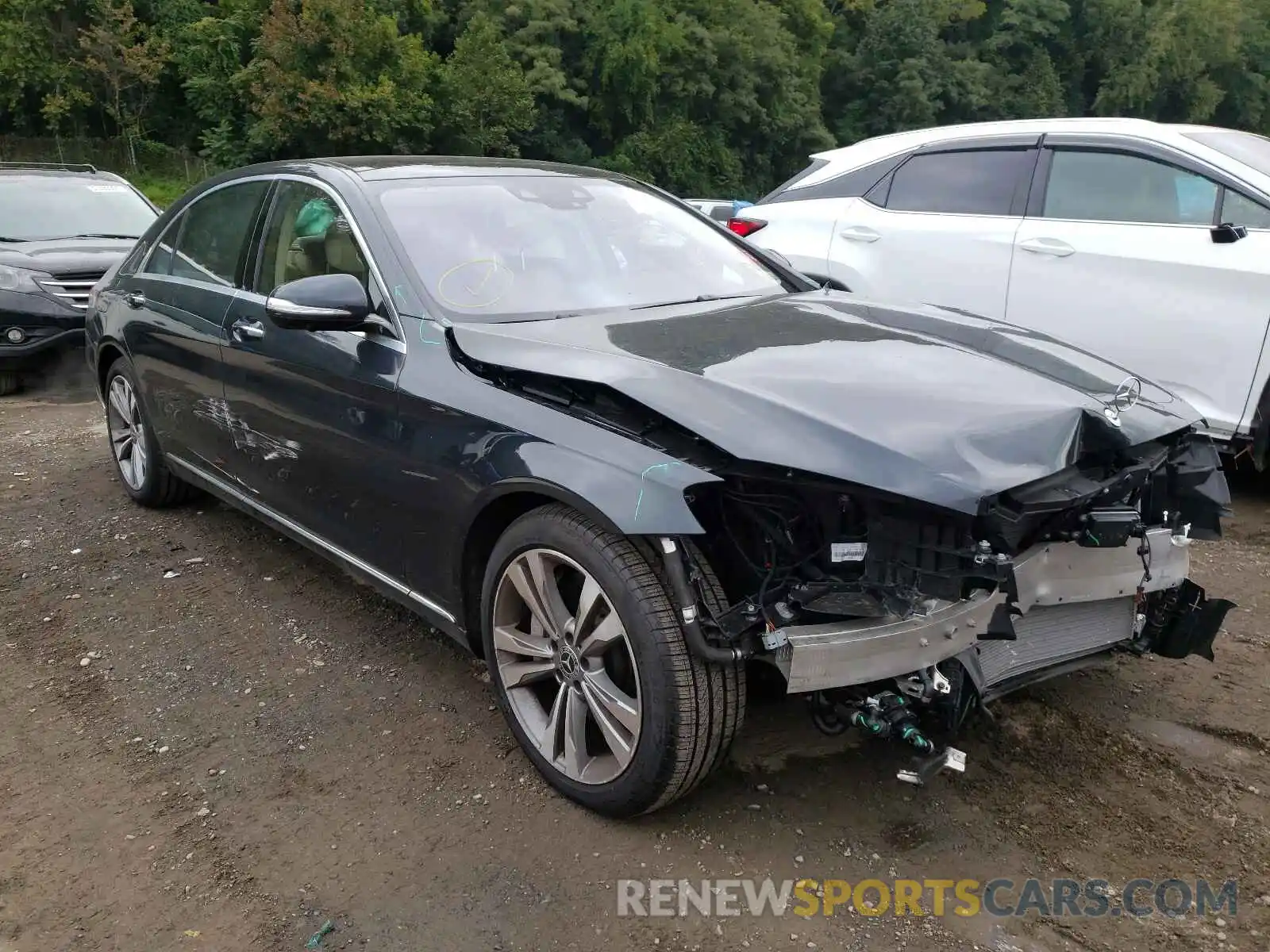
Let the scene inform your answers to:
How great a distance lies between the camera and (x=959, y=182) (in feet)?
18.0

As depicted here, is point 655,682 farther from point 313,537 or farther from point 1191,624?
point 313,537

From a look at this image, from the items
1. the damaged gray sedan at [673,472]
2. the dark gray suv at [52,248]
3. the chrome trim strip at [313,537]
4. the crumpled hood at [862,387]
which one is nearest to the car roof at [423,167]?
the damaged gray sedan at [673,472]

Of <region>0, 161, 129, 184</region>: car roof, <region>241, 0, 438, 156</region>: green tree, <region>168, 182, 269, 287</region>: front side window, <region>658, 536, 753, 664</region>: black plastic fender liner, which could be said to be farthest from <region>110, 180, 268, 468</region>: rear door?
<region>241, 0, 438, 156</region>: green tree

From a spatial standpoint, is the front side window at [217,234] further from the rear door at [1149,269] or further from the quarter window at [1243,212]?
the quarter window at [1243,212]

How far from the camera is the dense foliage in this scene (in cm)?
3105

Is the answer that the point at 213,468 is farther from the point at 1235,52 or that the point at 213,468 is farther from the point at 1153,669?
the point at 1235,52

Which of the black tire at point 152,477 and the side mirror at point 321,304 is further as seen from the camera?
the black tire at point 152,477

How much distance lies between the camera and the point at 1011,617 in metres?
2.33

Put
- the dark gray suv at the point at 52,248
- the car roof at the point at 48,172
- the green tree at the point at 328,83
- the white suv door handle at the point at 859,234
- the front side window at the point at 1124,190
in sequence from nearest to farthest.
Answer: the front side window at the point at 1124,190
the white suv door handle at the point at 859,234
the dark gray suv at the point at 52,248
the car roof at the point at 48,172
the green tree at the point at 328,83

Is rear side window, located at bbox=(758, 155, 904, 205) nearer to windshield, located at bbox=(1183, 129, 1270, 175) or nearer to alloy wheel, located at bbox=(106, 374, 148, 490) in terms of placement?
windshield, located at bbox=(1183, 129, 1270, 175)

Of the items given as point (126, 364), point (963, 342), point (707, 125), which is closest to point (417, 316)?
point (963, 342)

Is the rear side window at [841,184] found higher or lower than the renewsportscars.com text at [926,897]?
higher

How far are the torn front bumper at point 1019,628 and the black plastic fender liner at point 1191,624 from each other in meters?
0.09

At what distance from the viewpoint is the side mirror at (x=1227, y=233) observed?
14.6 ft
